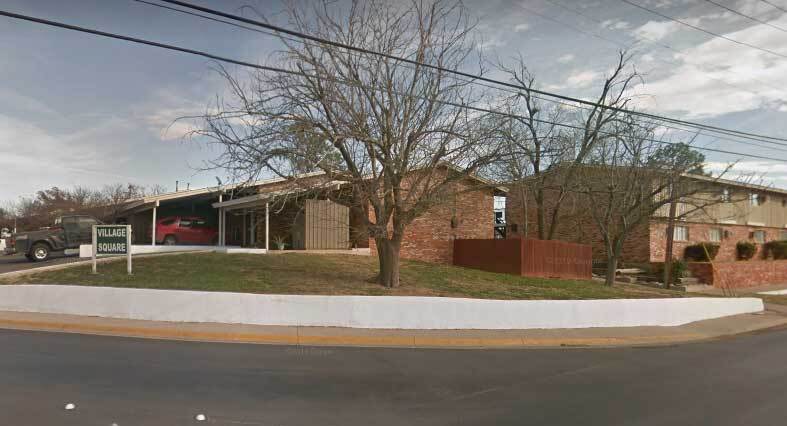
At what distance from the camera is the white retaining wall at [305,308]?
1147 cm

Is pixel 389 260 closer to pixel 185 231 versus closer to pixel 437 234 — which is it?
pixel 437 234

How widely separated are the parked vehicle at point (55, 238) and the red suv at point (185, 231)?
3507mm

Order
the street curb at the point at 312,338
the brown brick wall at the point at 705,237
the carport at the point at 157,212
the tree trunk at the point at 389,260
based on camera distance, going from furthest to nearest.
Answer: the brown brick wall at the point at 705,237
the carport at the point at 157,212
the tree trunk at the point at 389,260
the street curb at the point at 312,338

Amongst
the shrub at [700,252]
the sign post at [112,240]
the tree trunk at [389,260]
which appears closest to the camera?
the tree trunk at [389,260]

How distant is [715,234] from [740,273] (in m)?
4.59

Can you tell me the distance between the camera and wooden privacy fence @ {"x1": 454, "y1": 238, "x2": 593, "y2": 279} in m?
21.1

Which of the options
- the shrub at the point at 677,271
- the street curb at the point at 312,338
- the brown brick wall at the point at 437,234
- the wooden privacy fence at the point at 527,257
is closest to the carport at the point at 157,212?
the brown brick wall at the point at 437,234

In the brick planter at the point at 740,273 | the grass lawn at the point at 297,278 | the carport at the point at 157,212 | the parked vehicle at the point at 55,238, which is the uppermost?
the carport at the point at 157,212

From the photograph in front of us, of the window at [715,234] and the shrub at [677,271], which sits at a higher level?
the window at [715,234]

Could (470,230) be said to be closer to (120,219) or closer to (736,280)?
(736,280)

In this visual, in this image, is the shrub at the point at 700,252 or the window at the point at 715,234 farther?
the window at the point at 715,234

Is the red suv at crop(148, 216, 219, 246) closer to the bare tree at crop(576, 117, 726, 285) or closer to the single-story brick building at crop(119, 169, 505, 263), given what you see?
the single-story brick building at crop(119, 169, 505, 263)

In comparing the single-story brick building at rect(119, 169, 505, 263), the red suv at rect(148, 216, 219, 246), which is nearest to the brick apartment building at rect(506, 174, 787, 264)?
the single-story brick building at rect(119, 169, 505, 263)

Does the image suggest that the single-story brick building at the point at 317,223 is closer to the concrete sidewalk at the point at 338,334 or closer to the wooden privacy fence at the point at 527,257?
the wooden privacy fence at the point at 527,257
